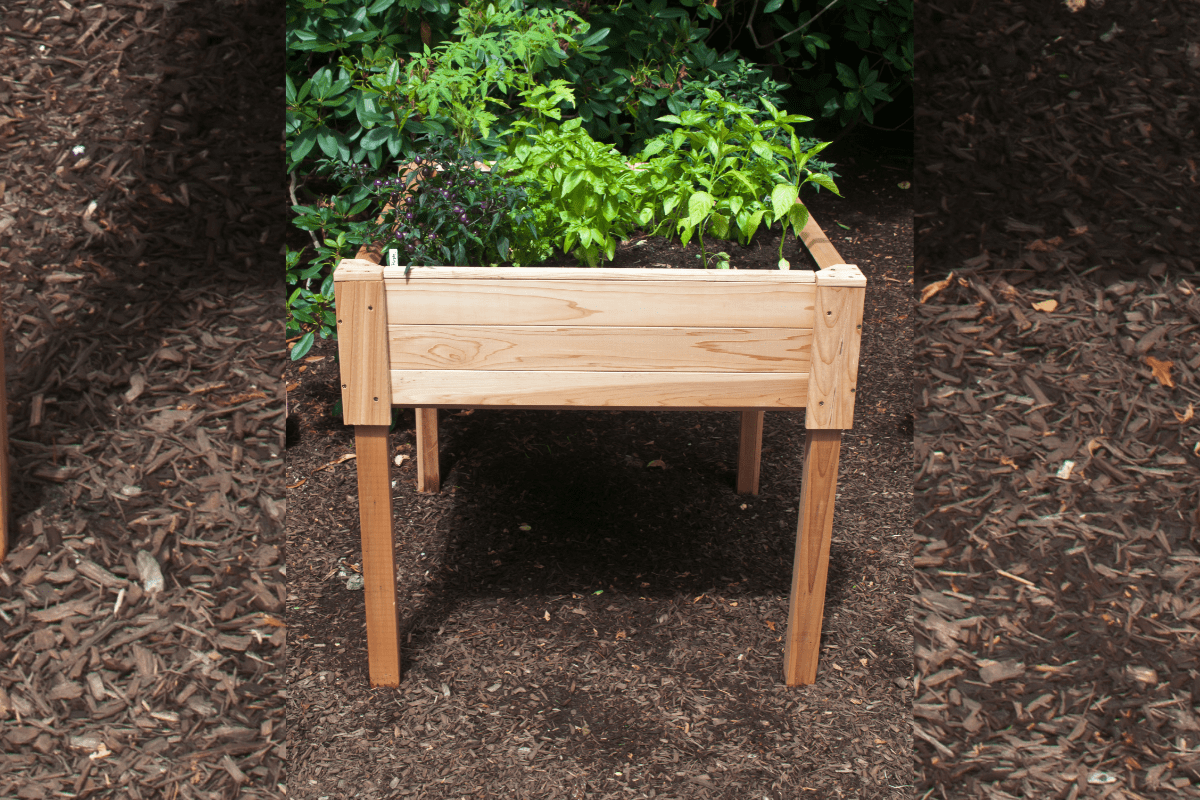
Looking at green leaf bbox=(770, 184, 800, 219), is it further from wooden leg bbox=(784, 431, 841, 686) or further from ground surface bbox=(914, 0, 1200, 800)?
ground surface bbox=(914, 0, 1200, 800)

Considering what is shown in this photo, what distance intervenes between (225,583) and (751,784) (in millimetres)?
1324

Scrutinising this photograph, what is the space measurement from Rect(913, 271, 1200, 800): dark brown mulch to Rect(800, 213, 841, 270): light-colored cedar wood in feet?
2.90

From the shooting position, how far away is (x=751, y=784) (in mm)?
2002

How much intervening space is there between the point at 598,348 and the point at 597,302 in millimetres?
95

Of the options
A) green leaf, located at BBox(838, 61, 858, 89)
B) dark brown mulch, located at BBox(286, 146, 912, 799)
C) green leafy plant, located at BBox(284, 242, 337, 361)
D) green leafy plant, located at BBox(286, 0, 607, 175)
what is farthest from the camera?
green leaf, located at BBox(838, 61, 858, 89)

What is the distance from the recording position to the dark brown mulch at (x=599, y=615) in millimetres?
2055

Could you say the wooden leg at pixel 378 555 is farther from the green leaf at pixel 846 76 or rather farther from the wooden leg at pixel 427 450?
the green leaf at pixel 846 76

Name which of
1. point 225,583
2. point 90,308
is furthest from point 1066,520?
point 90,308

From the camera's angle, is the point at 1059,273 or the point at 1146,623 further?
the point at 1059,273

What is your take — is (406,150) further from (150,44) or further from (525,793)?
(525,793)

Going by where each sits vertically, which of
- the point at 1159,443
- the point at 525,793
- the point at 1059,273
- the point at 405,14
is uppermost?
the point at 405,14

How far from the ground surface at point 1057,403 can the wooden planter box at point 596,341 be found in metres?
0.70

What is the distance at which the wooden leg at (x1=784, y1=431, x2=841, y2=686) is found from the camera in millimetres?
2092

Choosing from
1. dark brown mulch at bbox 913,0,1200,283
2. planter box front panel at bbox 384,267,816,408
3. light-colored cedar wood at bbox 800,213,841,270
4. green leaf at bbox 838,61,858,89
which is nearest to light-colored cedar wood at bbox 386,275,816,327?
planter box front panel at bbox 384,267,816,408
